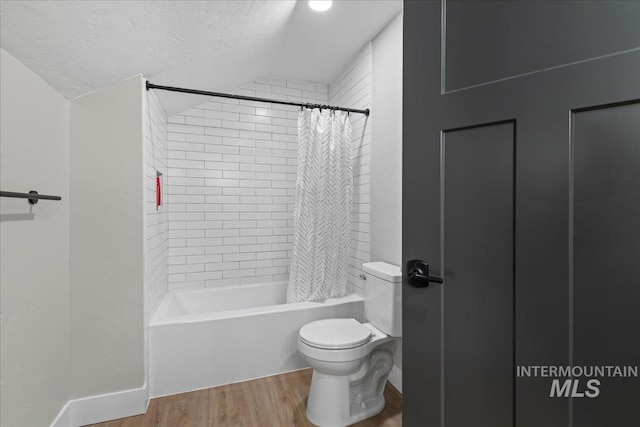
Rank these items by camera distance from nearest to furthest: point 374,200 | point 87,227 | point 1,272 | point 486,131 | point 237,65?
point 486,131 → point 1,272 → point 87,227 → point 237,65 → point 374,200

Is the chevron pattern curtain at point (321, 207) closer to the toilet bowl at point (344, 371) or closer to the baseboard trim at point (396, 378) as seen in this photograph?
the toilet bowl at point (344, 371)

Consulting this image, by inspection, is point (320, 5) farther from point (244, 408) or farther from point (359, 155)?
point (244, 408)

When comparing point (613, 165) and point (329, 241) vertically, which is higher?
point (613, 165)

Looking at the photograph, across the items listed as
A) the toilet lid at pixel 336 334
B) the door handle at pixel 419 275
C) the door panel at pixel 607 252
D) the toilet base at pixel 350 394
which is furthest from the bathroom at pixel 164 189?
the door panel at pixel 607 252

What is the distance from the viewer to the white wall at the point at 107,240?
1.70 meters

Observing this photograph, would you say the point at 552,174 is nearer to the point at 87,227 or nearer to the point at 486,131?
the point at 486,131

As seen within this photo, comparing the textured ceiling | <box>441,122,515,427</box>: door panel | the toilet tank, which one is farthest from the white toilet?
the textured ceiling

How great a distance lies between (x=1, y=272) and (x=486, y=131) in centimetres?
181

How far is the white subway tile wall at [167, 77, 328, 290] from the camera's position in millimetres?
2764

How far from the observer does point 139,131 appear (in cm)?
180

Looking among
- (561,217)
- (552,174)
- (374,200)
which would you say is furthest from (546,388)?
(374,200)

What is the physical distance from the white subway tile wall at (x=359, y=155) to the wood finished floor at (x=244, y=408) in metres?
0.93

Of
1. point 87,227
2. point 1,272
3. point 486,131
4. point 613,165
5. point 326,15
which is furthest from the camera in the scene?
point 326,15

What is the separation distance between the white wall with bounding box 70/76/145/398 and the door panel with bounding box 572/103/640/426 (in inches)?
79.6
